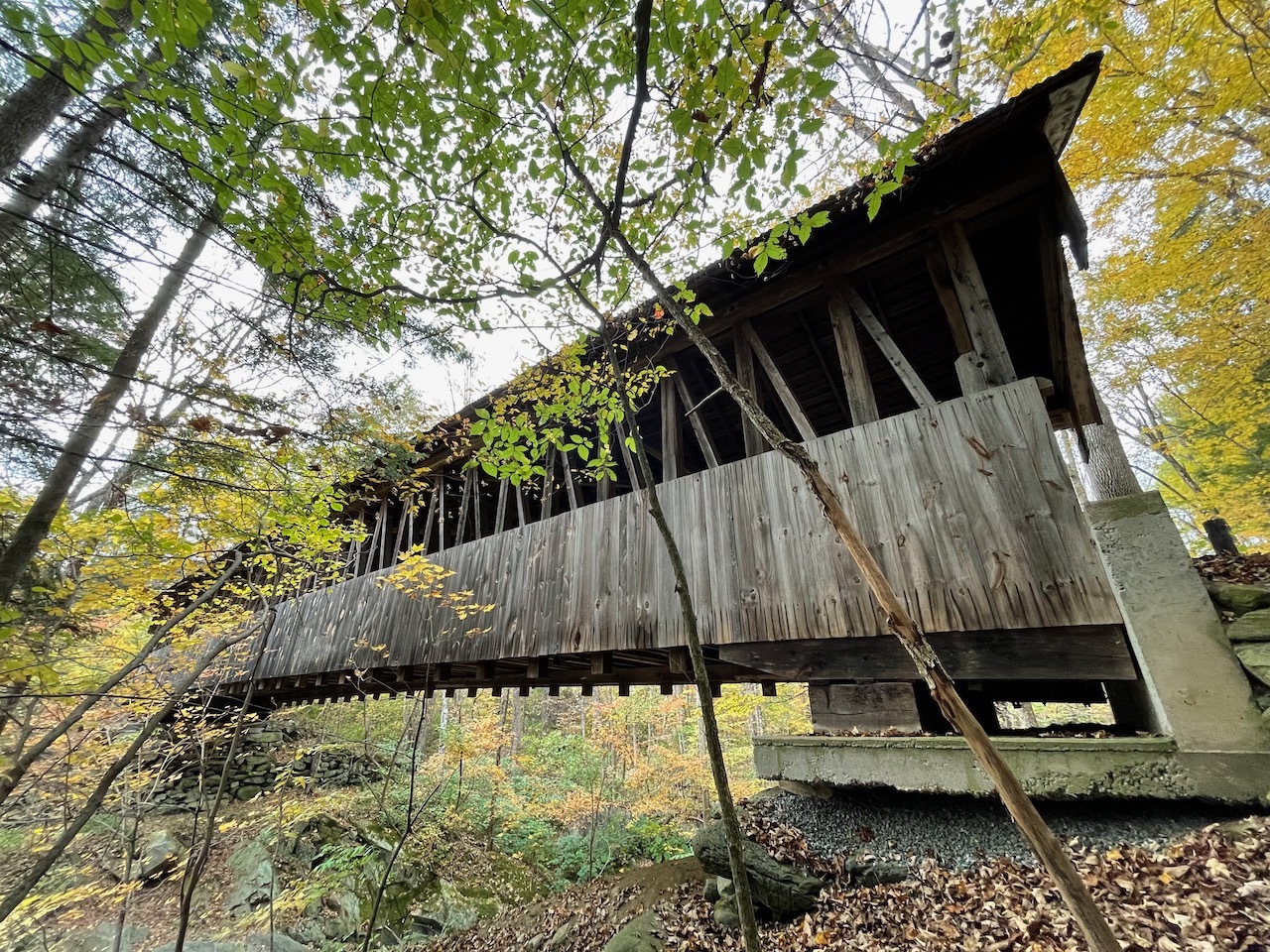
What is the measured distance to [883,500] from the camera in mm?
4047

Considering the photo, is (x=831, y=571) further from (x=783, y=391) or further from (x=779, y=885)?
(x=779, y=885)

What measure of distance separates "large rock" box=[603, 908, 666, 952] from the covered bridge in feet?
7.66

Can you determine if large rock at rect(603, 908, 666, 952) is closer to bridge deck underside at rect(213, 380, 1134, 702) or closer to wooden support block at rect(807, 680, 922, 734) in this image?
bridge deck underside at rect(213, 380, 1134, 702)

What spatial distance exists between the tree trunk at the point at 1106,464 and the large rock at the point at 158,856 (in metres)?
18.5

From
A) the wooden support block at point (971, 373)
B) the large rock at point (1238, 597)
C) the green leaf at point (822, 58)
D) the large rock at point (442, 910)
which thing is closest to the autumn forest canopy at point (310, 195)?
the green leaf at point (822, 58)

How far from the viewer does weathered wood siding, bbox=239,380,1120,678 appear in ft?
11.1

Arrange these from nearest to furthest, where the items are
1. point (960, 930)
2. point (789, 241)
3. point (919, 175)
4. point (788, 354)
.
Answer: point (960, 930), point (919, 175), point (789, 241), point (788, 354)

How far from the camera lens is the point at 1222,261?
8633 millimetres

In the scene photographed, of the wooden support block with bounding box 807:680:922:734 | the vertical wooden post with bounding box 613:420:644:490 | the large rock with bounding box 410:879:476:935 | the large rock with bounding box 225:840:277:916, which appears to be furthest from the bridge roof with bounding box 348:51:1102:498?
the large rock with bounding box 225:840:277:916

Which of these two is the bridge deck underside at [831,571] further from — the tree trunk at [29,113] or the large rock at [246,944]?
the large rock at [246,944]

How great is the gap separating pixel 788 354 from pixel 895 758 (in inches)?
174

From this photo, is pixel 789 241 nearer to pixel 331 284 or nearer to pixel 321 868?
pixel 331 284

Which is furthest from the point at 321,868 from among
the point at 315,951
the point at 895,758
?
the point at 895,758

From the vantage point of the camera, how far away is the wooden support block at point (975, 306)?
13.0ft
